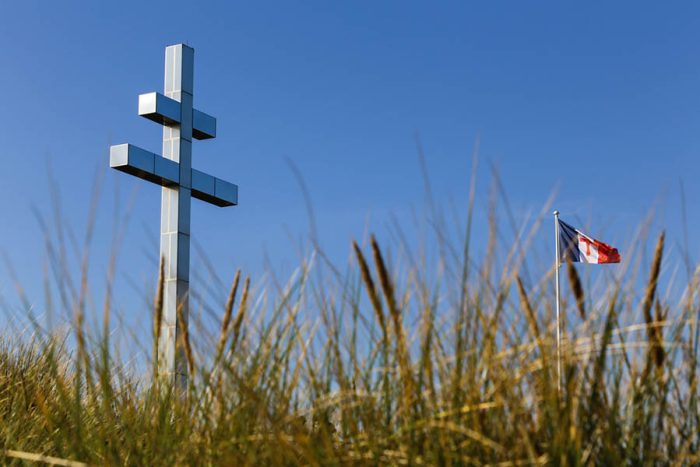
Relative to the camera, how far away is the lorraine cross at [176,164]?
1071 centimetres

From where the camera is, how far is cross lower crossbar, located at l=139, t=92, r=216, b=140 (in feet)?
36.3

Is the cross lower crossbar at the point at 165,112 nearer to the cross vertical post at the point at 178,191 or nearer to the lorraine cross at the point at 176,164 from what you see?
the lorraine cross at the point at 176,164

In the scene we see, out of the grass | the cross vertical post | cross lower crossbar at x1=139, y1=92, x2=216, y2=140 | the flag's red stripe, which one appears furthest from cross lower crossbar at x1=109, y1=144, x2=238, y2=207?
the grass

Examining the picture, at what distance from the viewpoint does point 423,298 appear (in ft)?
7.79

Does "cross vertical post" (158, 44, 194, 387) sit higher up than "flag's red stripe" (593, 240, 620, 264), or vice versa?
"cross vertical post" (158, 44, 194, 387)

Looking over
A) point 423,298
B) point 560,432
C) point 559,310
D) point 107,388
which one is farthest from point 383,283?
point 107,388

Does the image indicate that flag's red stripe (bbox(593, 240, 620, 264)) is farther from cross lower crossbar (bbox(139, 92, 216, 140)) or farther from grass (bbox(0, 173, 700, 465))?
cross lower crossbar (bbox(139, 92, 216, 140))

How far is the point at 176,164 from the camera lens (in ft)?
36.7

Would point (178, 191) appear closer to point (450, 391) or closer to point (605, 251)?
point (605, 251)

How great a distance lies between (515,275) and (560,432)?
49 cm

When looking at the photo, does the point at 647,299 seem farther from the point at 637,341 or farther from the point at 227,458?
the point at 227,458

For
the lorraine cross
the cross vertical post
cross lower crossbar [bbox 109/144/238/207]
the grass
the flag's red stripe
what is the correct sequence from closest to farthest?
the grass < the flag's red stripe < cross lower crossbar [bbox 109/144/238/207] < the lorraine cross < the cross vertical post

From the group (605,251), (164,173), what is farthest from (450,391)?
(164,173)

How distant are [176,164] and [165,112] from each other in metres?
0.65
